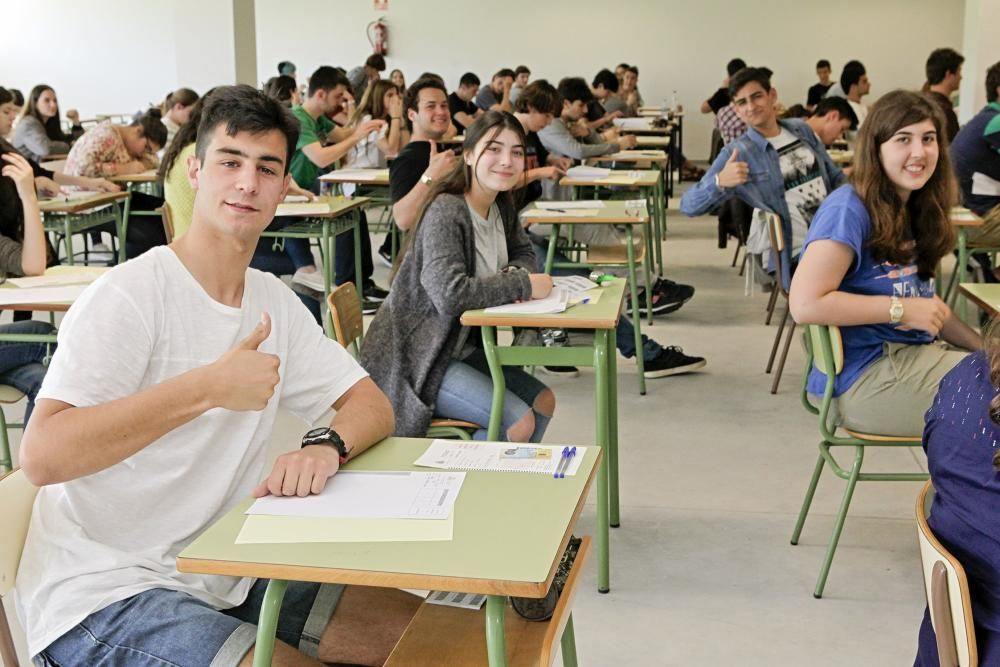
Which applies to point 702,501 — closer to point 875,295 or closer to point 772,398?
point 875,295

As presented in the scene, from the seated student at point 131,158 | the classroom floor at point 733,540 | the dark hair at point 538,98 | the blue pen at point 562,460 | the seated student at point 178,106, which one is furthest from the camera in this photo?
the seated student at point 178,106

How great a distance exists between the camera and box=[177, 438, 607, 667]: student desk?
52.6 inches

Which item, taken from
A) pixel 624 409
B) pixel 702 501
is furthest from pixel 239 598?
pixel 624 409

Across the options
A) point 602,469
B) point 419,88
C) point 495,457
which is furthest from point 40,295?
point 419,88

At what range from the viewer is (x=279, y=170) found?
1778mm

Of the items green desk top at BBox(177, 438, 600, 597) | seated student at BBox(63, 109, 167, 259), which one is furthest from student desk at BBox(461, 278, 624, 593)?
seated student at BBox(63, 109, 167, 259)

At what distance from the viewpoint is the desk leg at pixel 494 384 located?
9.61 ft

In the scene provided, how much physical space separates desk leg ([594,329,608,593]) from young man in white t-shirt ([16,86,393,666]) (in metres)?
1.09

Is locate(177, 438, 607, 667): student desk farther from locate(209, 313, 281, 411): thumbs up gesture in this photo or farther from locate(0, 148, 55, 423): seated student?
locate(0, 148, 55, 423): seated student

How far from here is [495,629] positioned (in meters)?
1.38

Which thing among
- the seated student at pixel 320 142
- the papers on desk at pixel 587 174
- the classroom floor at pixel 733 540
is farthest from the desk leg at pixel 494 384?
the papers on desk at pixel 587 174

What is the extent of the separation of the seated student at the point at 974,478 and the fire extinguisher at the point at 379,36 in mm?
14854

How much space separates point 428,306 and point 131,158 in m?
4.94

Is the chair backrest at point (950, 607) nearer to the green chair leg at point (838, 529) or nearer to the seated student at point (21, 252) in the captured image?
the green chair leg at point (838, 529)
